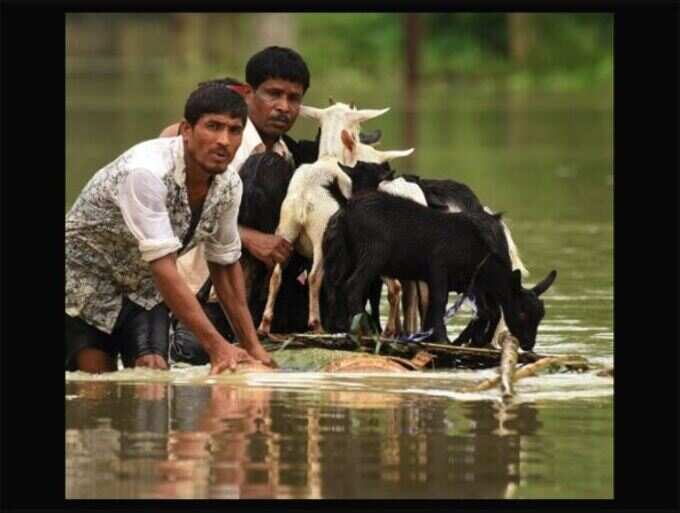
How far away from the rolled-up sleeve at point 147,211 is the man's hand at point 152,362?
0.67 metres

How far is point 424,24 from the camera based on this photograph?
48156 mm

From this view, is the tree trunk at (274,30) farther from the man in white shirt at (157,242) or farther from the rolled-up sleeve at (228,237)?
the rolled-up sleeve at (228,237)

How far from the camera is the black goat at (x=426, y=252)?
34.8ft

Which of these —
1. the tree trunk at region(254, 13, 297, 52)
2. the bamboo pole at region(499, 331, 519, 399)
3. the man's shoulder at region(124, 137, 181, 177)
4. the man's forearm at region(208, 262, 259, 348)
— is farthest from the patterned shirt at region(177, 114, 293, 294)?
the tree trunk at region(254, 13, 297, 52)

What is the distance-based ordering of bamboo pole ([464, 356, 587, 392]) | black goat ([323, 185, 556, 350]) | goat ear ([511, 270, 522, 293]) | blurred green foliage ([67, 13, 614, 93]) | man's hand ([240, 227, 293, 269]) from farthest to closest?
blurred green foliage ([67, 13, 614, 93])
man's hand ([240, 227, 293, 269])
goat ear ([511, 270, 522, 293])
black goat ([323, 185, 556, 350])
bamboo pole ([464, 356, 587, 392])

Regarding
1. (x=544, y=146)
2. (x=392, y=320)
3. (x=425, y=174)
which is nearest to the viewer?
(x=392, y=320)

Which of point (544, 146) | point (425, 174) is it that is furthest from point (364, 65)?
point (425, 174)

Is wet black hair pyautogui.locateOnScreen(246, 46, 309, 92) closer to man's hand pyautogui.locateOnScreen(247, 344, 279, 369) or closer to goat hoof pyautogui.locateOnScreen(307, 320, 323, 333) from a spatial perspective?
goat hoof pyautogui.locateOnScreen(307, 320, 323, 333)

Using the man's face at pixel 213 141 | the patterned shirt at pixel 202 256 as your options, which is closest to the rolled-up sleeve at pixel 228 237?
the man's face at pixel 213 141

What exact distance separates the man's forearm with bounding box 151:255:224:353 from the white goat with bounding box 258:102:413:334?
1.14 metres

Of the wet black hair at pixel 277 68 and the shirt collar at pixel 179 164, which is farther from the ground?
the wet black hair at pixel 277 68

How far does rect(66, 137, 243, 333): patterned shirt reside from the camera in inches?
394

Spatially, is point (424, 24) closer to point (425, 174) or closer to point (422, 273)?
point (425, 174)
